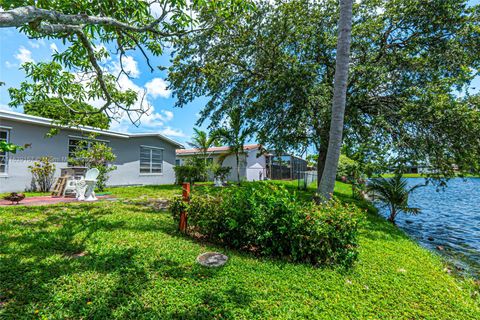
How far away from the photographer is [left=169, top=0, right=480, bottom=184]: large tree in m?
8.08

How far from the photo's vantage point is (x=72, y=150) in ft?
41.0

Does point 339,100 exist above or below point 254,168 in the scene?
above

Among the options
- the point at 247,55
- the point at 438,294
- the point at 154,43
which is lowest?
the point at 438,294

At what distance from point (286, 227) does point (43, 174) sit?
12.7 metres

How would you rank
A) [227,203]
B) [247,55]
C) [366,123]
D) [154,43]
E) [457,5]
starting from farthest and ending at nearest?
1. [247,55]
2. [366,123]
3. [457,5]
4. [154,43]
5. [227,203]

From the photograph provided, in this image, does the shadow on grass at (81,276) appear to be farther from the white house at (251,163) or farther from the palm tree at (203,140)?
the white house at (251,163)

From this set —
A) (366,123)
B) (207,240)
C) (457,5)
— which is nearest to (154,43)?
(207,240)

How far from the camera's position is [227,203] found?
4.68 m

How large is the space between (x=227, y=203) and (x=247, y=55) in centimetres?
918

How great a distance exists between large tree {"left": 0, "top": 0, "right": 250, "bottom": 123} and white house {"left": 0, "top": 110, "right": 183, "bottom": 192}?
83.9 inches

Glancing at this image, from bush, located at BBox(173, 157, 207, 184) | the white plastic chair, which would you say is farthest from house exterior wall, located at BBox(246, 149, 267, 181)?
the white plastic chair

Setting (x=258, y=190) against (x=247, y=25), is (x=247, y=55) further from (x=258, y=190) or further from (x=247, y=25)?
(x=258, y=190)

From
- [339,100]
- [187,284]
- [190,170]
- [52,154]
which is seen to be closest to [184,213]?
[187,284]

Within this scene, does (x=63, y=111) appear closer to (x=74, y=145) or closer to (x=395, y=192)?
(x=74, y=145)
